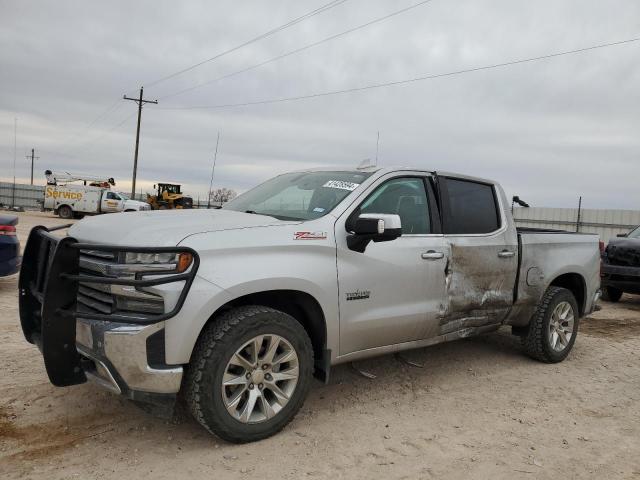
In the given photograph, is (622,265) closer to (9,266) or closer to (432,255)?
(432,255)

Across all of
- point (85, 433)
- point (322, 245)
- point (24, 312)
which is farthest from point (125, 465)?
point (322, 245)

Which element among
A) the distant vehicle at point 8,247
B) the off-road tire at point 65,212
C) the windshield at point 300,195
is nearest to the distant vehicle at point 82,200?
the off-road tire at point 65,212

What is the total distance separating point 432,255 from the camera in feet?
14.5

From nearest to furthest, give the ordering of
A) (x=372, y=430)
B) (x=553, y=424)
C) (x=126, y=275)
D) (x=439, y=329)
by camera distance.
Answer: (x=126, y=275), (x=372, y=430), (x=553, y=424), (x=439, y=329)

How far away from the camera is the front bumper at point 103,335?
306 cm

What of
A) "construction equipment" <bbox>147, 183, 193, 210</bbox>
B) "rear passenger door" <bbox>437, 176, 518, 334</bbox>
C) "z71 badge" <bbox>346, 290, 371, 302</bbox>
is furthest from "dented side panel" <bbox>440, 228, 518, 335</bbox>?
"construction equipment" <bbox>147, 183, 193, 210</bbox>

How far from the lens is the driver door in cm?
389

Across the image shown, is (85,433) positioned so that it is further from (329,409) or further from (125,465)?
(329,409)

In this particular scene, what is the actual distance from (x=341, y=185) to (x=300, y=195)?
35 centimetres

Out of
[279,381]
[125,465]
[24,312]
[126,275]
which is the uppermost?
[126,275]

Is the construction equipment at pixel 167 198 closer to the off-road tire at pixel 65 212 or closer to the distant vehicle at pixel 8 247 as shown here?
the off-road tire at pixel 65 212

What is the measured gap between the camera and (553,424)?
402 centimetres

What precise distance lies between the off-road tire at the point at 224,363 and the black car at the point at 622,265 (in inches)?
306

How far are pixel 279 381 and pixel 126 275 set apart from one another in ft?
3.91
